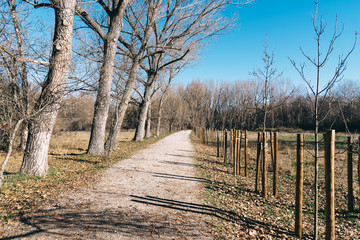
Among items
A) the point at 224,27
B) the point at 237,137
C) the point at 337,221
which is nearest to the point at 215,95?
the point at 224,27

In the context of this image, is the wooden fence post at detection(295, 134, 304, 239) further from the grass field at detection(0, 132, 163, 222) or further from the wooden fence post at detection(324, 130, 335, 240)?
the grass field at detection(0, 132, 163, 222)

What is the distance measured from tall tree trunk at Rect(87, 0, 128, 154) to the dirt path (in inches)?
148

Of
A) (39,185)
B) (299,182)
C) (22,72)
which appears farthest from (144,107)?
(299,182)

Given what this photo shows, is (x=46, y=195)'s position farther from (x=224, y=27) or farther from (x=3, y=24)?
(x=224, y=27)

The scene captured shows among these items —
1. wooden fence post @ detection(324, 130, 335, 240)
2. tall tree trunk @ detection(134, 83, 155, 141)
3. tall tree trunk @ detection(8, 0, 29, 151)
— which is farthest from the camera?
tall tree trunk @ detection(134, 83, 155, 141)

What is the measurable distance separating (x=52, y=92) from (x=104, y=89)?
3.97 meters

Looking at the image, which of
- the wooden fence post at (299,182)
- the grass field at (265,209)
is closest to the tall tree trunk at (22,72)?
the grass field at (265,209)

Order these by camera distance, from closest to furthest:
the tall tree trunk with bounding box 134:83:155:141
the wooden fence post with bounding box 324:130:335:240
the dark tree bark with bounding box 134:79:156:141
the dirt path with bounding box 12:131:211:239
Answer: the dirt path with bounding box 12:131:211:239 → the wooden fence post with bounding box 324:130:335:240 → the dark tree bark with bounding box 134:79:156:141 → the tall tree trunk with bounding box 134:83:155:141

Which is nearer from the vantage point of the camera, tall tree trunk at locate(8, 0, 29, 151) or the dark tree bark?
tall tree trunk at locate(8, 0, 29, 151)

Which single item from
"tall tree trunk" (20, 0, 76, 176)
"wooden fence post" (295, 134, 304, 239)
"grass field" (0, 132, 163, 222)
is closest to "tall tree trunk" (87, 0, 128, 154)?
"grass field" (0, 132, 163, 222)

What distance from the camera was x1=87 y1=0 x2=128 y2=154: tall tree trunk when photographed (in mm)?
9594

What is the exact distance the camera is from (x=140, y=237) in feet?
10.7

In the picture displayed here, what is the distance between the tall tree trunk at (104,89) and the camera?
9.59m

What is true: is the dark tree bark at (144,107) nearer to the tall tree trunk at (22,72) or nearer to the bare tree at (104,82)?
the bare tree at (104,82)
